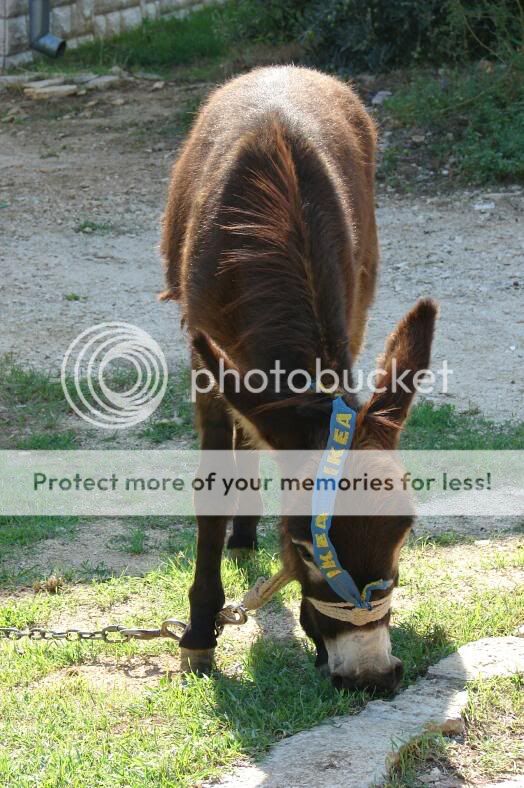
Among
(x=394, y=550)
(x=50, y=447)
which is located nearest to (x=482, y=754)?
(x=394, y=550)

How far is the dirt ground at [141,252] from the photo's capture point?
7.22m

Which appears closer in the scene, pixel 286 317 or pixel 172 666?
pixel 286 317

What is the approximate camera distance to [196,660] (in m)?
3.87

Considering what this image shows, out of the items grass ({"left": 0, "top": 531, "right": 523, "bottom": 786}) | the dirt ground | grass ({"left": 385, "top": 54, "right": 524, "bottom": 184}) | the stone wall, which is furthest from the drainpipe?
grass ({"left": 0, "top": 531, "right": 523, "bottom": 786})

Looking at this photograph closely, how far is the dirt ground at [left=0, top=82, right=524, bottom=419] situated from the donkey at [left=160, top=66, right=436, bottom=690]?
245 centimetres

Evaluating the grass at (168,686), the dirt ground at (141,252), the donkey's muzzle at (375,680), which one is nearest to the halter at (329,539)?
the donkey's muzzle at (375,680)

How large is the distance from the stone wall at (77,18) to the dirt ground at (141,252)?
5.23ft

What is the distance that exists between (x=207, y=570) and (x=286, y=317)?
1091mm

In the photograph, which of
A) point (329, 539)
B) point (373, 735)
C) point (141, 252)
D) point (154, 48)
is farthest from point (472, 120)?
point (373, 735)

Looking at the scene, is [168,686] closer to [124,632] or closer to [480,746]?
[124,632]

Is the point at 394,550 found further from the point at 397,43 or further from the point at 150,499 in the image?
the point at 397,43

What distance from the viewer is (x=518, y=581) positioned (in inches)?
174

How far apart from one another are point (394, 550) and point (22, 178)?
8.22 m

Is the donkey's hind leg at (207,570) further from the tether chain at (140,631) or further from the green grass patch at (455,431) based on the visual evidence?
the green grass patch at (455,431)
